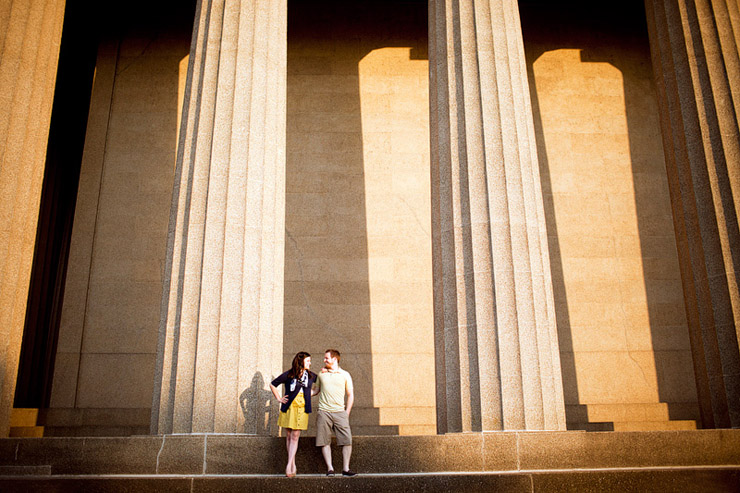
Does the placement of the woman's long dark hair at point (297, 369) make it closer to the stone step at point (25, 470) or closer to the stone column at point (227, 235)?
the stone column at point (227, 235)

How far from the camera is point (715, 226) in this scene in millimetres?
16453

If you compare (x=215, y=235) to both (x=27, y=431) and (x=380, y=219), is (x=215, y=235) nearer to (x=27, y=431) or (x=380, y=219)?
(x=380, y=219)

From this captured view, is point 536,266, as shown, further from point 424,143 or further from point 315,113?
point 315,113

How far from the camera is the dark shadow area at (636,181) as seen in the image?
2298 centimetres

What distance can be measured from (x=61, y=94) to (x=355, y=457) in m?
24.3

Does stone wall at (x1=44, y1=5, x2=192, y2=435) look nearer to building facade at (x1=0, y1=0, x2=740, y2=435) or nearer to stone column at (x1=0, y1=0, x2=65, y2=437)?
building facade at (x1=0, y1=0, x2=740, y2=435)

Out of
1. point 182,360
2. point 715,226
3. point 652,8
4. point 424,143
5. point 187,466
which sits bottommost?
point 187,466

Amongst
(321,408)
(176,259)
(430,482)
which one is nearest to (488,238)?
(321,408)

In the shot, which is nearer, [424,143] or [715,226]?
[715,226]

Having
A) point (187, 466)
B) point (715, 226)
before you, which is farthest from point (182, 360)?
point (715, 226)

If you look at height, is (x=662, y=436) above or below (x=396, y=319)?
below

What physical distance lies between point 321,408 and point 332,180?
543 inches

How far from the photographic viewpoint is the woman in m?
12.2

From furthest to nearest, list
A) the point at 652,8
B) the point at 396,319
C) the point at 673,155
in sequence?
1. the point at 396,319
2. the point at 652,8
3. the point at 673,155
